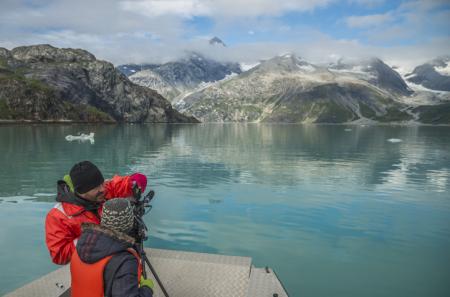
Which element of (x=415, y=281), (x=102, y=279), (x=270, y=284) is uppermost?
(x=102, y=279)

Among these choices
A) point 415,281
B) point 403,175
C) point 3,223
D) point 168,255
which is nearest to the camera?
point 168,255

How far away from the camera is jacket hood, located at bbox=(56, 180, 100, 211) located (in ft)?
22.5

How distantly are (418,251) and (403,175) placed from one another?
25346 mm

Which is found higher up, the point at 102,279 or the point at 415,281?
the point at 102,279

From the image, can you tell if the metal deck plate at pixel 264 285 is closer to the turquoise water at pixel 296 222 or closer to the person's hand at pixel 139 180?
the turquoise water at pixel 296 222

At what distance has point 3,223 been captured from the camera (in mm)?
19906

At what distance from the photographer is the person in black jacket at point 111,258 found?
16.8 ft

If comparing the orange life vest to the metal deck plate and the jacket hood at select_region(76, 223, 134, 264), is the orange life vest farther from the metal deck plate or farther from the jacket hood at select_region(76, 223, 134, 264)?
the metal deck plate

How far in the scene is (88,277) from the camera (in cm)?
521

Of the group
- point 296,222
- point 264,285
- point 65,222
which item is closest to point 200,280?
point 264,285

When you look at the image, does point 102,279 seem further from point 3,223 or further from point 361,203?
point 361,203

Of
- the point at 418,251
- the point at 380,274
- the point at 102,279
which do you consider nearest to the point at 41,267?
the point at 102,279

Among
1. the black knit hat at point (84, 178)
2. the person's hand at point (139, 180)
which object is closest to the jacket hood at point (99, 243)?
the black knit hat at point (84, 178)

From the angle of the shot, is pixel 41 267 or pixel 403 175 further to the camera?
pixel 403 175
